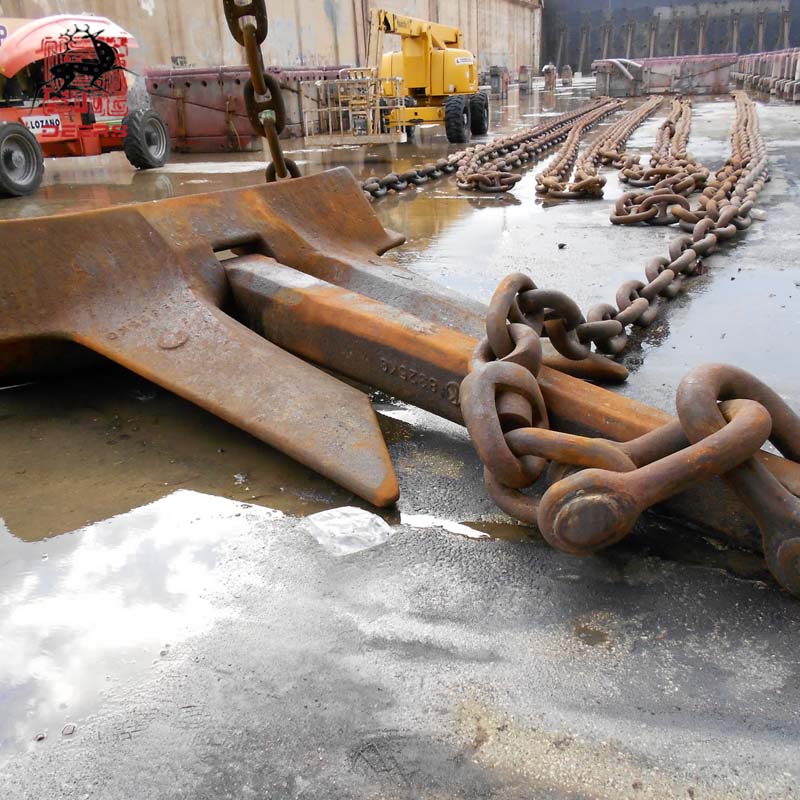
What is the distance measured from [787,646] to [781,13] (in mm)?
43335

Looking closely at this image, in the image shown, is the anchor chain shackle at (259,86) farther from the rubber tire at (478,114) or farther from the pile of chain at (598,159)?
the rubber tire at (478,114)

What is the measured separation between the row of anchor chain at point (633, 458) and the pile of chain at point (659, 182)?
10.4ft

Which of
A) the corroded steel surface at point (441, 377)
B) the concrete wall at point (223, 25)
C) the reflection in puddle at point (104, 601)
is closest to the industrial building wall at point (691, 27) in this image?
the concrete wall at point (223, 25)

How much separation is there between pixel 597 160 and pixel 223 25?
9.50 m

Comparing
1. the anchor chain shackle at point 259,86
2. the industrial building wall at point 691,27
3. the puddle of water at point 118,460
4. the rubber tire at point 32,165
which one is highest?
the industrial building wall at point 691,27

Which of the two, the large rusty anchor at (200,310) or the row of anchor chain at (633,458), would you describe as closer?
the row of anchor chain at (633,458)

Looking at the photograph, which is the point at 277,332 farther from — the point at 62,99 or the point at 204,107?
the point at 204,107

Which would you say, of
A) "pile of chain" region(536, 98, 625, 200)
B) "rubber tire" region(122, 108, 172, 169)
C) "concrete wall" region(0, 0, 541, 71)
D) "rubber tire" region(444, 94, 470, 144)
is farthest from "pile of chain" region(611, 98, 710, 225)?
"concrete wall" region(0, 0, 541, 71)

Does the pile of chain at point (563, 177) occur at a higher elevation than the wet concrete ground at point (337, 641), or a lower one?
higher

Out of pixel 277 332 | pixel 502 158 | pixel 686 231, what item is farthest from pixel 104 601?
pixel 502 158

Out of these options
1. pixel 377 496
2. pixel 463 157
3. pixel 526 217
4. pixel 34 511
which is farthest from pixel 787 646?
pixel 463 157

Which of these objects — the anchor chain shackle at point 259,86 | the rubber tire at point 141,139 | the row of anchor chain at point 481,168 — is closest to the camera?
the anchor chain shackle at point 259,86

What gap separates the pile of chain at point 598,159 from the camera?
539 cm

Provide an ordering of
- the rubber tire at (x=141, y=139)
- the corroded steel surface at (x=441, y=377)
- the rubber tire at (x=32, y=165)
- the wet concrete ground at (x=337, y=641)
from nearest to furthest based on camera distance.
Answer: the wet concrete ground at (x=337, y=641) → the corroded steel surface at (x=441, y=377) → the rubber tire at (x=32, y=165) → the rubber tire at (x=141, y=139)
